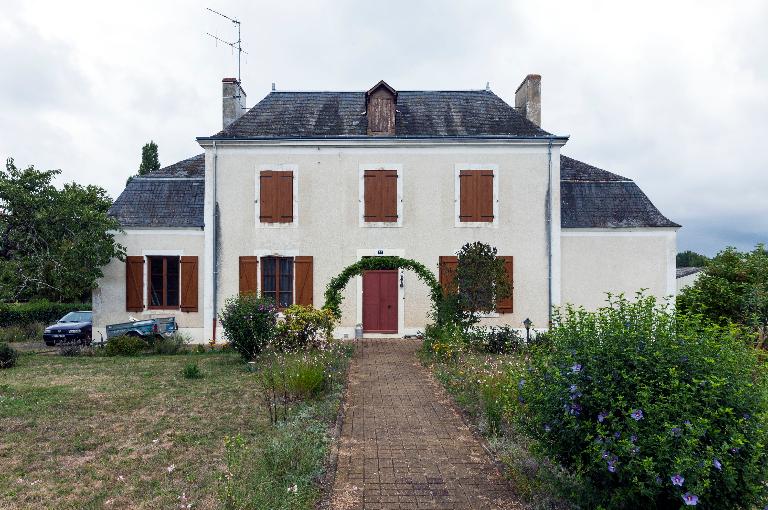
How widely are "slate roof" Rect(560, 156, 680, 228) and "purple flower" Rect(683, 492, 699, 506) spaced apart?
42.7 feet

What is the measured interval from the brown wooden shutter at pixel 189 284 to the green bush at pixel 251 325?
431 centimetres

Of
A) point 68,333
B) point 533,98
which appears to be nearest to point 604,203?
point 533,98

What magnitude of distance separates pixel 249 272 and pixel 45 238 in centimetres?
580

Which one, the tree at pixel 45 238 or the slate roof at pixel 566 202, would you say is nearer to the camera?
the tree at pixel 45 238

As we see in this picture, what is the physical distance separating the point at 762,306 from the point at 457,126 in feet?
30.2

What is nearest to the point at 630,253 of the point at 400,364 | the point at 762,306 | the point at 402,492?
the point at 762,306

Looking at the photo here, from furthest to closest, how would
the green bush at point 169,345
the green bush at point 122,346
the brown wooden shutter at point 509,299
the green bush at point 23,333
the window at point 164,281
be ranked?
the green bush at point 23,333, the window at point 164,281, the brown wooden shutter at point 509,299, the green bush at point 169,345, the green bush at point 122,346

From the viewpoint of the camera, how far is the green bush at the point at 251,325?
1134 centimetres

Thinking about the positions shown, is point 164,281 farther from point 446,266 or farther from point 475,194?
point 475,194

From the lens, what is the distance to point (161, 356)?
13195mm

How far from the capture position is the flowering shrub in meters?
11.1

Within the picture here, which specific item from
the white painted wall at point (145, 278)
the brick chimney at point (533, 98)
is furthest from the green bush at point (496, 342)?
the white painted wall at point (145, 278)

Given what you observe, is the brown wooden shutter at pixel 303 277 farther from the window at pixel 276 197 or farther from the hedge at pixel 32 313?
the hedge at pixel 32 313

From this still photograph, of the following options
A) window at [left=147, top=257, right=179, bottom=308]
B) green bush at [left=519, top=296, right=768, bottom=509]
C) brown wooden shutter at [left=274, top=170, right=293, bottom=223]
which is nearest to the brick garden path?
green bush at [left=519, top=296, right=768, bottom=509]
